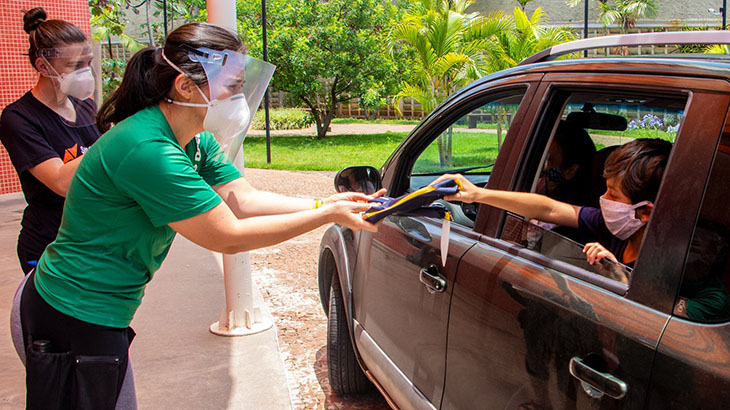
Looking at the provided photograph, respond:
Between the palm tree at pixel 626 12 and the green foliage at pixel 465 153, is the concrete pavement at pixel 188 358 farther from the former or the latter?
the palm tree at pixel 626 12

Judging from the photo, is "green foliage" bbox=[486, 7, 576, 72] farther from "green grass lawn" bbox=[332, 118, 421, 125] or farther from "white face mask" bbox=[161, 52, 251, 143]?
"green grass lawn" bbox=[332, 118, 421, 125]

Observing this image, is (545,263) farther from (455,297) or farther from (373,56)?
(373,56)

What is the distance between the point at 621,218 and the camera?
2.17 metres

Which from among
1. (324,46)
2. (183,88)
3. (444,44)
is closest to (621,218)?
(183,88)

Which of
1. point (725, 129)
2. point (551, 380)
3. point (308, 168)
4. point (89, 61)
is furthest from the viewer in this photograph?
point (308, 168)

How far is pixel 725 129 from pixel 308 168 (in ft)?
47.5

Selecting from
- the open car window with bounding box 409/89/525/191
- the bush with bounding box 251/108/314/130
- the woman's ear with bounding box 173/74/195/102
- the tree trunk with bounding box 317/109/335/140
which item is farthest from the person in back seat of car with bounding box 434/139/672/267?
the bush with bounding box 251/108/314/130

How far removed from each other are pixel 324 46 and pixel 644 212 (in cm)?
2144

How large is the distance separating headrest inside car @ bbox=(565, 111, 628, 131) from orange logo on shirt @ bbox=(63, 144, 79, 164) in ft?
7.23

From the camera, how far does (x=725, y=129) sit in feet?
5.39

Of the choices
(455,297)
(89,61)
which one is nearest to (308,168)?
(89,61)

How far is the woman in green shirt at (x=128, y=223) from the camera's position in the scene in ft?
6.84

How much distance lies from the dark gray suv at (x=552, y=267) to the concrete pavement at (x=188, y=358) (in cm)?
95

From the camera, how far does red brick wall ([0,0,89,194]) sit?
10.7 meters
